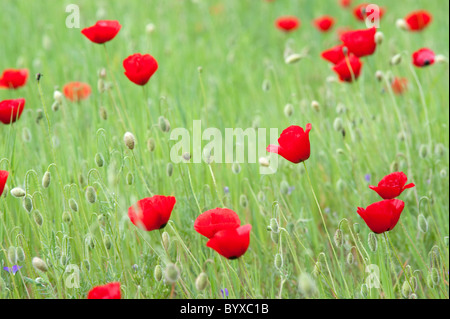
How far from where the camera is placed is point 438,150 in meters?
1.71

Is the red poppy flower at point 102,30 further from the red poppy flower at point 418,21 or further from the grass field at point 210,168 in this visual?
the red poppy flower at point 418,21

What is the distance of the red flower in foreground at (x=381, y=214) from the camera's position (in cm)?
105

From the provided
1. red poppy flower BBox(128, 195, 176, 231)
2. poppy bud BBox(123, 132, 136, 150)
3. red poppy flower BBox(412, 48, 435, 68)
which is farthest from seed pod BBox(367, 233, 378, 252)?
red poppy flower BBox(412, 48, 435, 68)

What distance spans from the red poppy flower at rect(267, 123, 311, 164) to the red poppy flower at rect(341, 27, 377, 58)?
27.2 inches

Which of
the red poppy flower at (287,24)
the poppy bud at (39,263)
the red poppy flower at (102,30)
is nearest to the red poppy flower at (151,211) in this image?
the poppy bud at (39,263)

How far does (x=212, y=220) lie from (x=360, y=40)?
913 mm

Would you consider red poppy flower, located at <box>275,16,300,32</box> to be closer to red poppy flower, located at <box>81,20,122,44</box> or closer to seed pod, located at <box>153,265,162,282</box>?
red poppy flower, located at <box>81,20,122,44</box>

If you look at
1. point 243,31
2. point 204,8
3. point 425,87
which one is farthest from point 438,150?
point 204,8

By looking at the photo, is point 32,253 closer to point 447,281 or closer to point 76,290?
point 76,290

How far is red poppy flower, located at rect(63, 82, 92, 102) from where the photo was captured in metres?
1.93

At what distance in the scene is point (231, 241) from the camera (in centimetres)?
97

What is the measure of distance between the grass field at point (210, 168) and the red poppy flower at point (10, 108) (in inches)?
3.4
